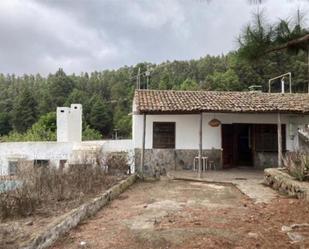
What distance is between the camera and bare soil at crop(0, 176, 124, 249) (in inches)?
204

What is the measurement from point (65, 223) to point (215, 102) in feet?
33.7

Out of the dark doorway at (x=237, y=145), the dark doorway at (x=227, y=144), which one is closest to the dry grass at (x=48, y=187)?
the dark doorway at (x=227, y=144)

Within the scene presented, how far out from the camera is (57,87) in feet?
184

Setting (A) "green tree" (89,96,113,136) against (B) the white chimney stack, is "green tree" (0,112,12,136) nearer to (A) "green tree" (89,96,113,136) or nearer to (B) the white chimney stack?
(A) "green tree" (89,96,113,136)

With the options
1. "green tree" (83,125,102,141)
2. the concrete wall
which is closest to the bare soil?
the concrete wall

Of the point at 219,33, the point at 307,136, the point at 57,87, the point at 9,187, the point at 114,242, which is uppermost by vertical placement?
the point at 57,87

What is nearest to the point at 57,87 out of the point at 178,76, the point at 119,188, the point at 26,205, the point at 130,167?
the point at 178,76

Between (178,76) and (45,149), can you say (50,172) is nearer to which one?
(45,149)

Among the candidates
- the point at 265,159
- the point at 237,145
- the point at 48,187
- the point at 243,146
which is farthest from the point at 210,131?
the point at 48,187

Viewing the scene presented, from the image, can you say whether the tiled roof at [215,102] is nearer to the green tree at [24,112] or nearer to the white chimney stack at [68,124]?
the white chimney stack at [68,124]

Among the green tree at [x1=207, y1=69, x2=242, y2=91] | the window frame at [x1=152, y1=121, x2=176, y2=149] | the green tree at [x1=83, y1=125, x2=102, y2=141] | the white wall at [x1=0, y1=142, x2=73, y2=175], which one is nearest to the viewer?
the window frame at [x1=152, y1=121, x2=176, y2=149]

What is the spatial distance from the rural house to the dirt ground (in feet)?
19.4

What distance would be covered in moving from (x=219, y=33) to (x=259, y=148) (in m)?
12.0

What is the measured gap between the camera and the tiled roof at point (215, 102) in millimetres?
14461
